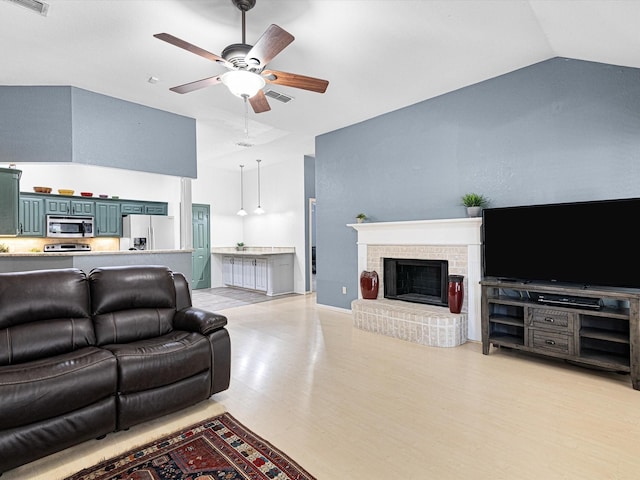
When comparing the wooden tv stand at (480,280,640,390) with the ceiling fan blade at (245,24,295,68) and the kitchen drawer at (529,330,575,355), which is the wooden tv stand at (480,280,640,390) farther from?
the ceiling fan blade at (245,24,295,68)

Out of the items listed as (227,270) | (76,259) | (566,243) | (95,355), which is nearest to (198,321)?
(95,355)

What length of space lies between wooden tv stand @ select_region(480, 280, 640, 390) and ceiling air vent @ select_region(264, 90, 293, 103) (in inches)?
130

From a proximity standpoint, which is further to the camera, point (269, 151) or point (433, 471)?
point (269, 151)

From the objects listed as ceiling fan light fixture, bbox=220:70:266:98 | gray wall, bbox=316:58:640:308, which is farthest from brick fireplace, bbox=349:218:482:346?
ceiling fan light fixture, bbox=220:70:266:98

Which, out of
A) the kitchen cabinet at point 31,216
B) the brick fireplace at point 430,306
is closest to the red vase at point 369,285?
the brick fireplace at point 430,306

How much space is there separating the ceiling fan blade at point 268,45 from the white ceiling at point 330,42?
54 cm

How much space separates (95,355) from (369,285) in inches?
141

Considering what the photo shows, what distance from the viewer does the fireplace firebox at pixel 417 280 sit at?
182 inches

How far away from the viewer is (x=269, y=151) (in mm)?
7352

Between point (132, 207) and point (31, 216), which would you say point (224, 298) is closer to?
point (132, 207)

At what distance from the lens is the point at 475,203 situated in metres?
4.13

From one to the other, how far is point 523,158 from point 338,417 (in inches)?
132

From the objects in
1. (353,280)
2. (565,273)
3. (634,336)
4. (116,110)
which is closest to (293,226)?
(353,280)

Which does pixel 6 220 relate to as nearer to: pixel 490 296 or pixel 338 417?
pixel 338 417
